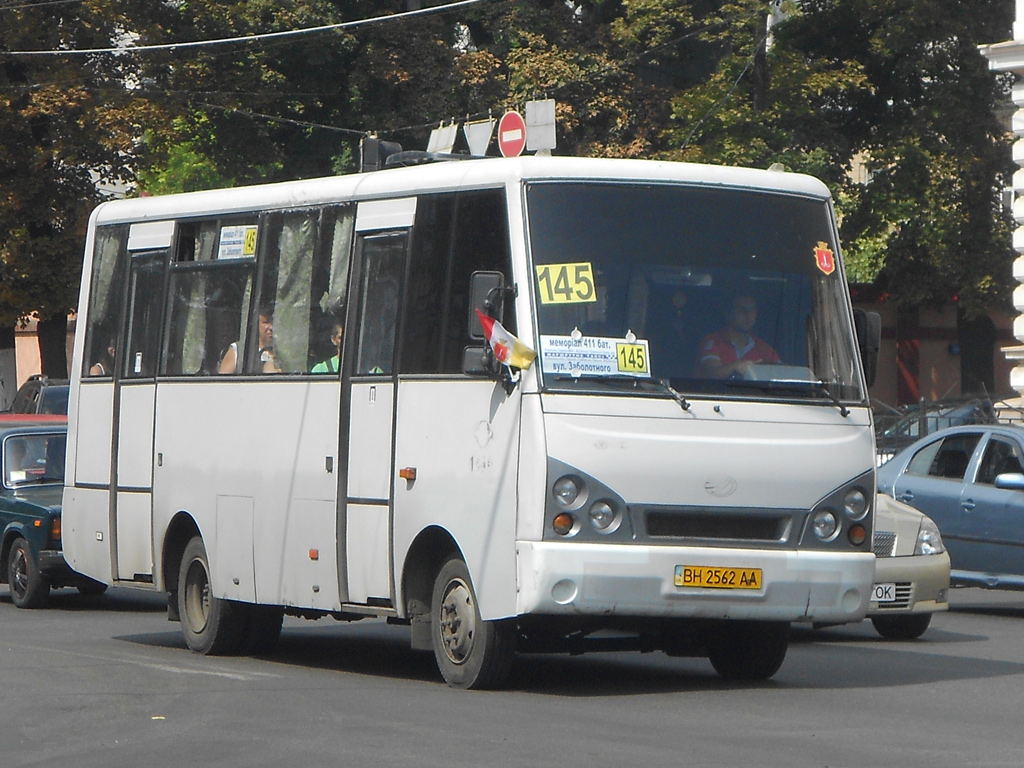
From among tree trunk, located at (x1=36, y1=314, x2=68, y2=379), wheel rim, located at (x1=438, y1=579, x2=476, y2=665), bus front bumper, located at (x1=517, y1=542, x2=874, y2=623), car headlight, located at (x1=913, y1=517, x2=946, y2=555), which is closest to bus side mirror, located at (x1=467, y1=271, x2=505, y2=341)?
bus front bumper, located at (x1=517, y1=542, x2=874, y2=623)

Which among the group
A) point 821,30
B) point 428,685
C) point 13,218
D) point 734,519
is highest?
point 821,30

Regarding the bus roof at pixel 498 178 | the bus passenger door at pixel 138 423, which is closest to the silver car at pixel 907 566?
the bus roof at pixel 498 178

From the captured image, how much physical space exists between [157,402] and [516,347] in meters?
4.39

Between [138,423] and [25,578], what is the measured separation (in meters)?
4.43

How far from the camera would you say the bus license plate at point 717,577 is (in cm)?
1009

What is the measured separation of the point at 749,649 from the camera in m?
11.5

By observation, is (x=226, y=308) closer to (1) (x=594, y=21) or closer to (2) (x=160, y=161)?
(2) (x=160, y=161)

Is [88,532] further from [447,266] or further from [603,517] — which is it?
[603,517]

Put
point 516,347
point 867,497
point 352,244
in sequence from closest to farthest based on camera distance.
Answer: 1. point 516,347
2. point 867,497
3. point 352,244

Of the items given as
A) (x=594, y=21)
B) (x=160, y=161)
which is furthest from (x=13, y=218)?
(x=594, y=21)

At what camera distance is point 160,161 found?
37062 millimetres

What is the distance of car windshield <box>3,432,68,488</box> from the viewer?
1844cm

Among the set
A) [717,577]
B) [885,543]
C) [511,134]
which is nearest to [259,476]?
[717,577]

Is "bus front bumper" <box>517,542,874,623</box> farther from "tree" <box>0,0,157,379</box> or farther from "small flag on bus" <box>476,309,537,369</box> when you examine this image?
"tree" <box>0,0,157,379</box>
